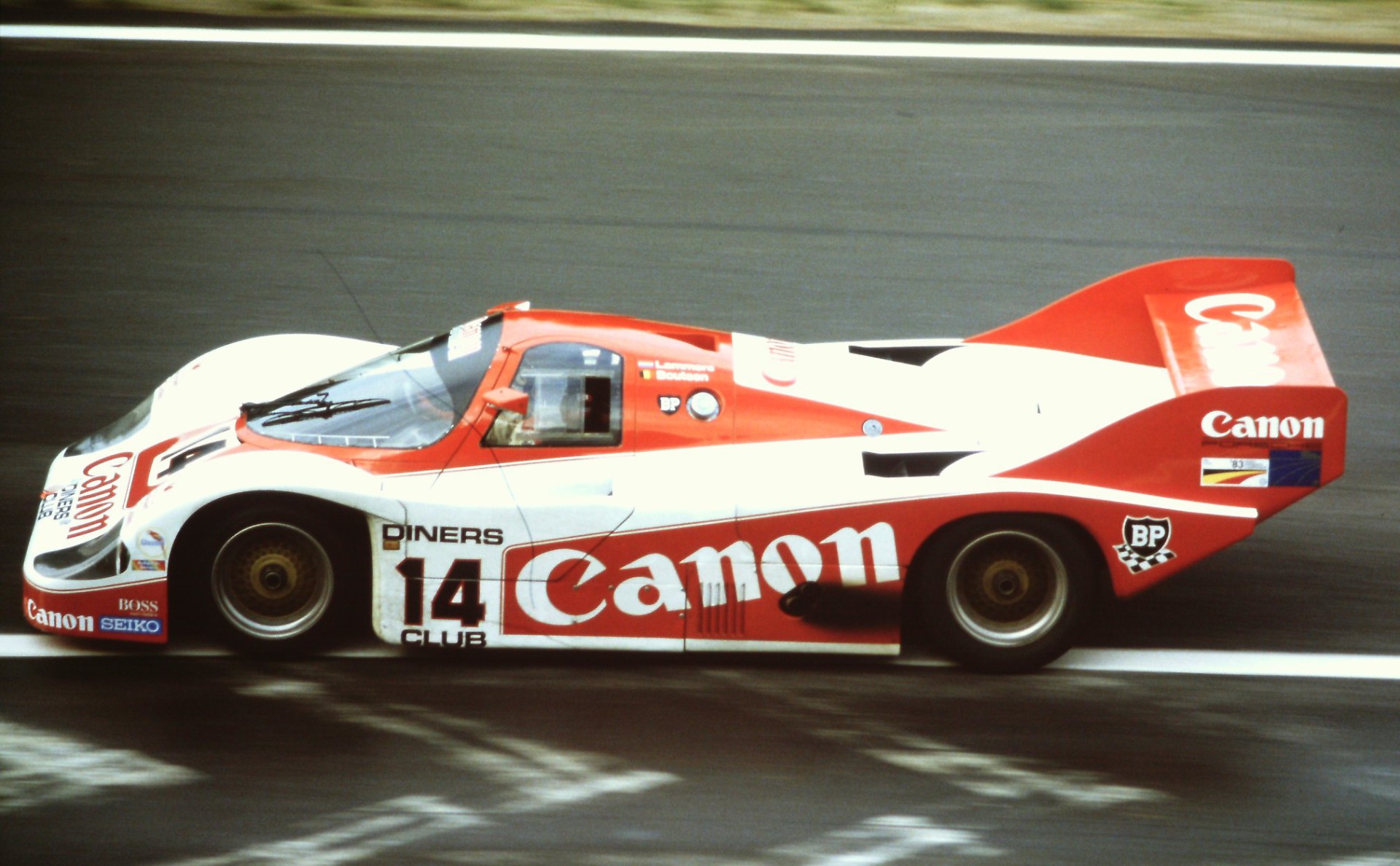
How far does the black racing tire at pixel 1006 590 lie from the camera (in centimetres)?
530

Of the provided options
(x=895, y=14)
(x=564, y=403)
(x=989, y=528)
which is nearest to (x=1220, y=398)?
(x=989, y=528)

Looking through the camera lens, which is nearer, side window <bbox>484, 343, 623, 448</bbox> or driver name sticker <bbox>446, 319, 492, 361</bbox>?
side window <bbox>484, 343, 623, 448</bbox>

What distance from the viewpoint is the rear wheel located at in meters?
5.23

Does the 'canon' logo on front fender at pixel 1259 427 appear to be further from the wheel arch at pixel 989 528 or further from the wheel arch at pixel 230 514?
the wheel arch at pixel 230 514

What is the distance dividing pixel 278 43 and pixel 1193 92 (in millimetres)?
6878

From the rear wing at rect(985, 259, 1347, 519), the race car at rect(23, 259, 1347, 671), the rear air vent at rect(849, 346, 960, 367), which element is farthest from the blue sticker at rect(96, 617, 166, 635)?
the rear wing at rect(985, 259, 1347, 519)

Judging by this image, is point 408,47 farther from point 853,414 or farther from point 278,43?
point 853,414

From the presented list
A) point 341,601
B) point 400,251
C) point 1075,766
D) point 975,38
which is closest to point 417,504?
point 341,601

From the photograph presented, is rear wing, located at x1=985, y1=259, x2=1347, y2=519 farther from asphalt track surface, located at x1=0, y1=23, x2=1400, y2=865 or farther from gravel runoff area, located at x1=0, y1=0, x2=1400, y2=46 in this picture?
gravel runoff area, located at x1=0, y1=0, x2=1400, y2=46

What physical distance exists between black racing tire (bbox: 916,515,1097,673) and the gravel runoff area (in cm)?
745

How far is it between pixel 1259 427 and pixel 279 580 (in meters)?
3.50

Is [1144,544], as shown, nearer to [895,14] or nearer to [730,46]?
[730,46]

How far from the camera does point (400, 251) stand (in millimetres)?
9156

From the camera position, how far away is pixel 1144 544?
5.29 m
